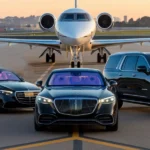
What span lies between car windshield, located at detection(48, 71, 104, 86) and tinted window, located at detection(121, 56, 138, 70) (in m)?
2.53

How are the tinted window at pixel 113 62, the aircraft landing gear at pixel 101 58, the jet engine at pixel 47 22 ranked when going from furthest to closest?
1. the jet engine at pixel 47 22
2. the aircraft landing gear at pixel 101 58
3. the tinted window at pixel 113 62

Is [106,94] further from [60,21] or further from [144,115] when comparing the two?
[60,21]

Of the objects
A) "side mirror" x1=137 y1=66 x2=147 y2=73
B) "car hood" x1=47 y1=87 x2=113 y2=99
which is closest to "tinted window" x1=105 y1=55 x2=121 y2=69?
"side mirror" x1=137 y1=66 x2=147 y2=73

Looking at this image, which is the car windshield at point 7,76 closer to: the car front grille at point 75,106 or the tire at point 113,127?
the car front grille at point 75,106

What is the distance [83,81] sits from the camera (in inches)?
466

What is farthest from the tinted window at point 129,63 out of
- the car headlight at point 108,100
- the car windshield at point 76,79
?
the car headlight at point 108,100

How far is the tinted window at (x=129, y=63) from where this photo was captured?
14424 millimetres

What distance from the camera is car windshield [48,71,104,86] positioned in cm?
1173

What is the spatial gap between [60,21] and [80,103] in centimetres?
2187

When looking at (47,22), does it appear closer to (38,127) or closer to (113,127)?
(38,127)

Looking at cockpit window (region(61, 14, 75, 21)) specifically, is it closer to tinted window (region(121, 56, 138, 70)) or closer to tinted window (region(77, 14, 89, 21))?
tinted window (region(77, 14, 89, 21))

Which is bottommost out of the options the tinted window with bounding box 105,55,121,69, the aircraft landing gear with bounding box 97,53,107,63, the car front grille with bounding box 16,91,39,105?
the aircraft landing gear with bounding box 97,53,107,63

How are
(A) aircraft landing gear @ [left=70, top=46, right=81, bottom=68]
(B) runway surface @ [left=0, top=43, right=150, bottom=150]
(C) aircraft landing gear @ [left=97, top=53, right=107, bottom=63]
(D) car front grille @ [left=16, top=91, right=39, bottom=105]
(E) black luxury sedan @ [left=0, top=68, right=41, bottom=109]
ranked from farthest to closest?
1. (C) aircraft landing gear @ [left=97, top=53, right=107, bottom=63]
2. (A) aircraft landing gear @ [left=70, top=46, right=81, bottom=68]
3. (D) car front grille @ [left=16, top=91, right=39, bottom=105]
4. (E) black luxury sedan @ [left=0, top=68, right=41, bottom=109]
5. (B) runway surface @ [left=0, top=43, right=150, bottom=150]

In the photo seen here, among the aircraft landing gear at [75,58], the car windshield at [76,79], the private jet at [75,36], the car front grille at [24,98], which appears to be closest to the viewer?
the car windshield at [76,79]
